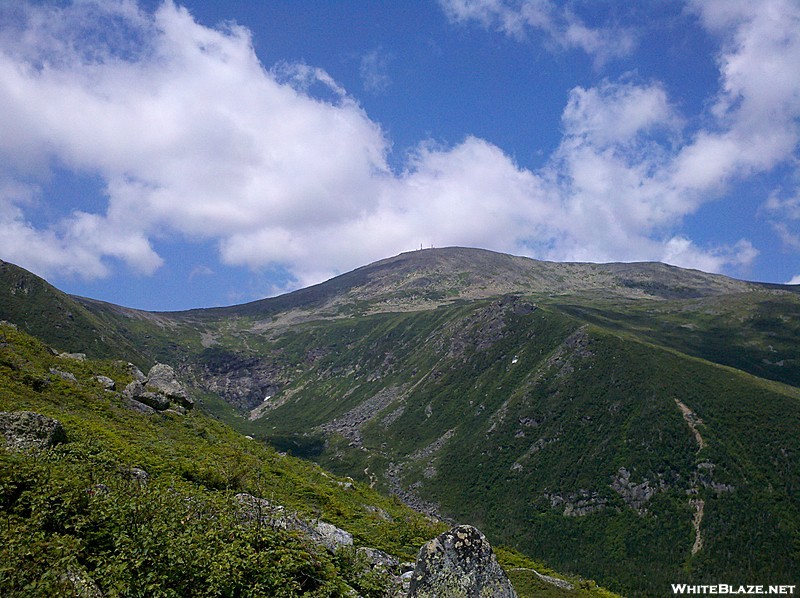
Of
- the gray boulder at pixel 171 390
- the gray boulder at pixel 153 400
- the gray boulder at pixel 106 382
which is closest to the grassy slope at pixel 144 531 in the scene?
the gray boulder at pixel 106 382

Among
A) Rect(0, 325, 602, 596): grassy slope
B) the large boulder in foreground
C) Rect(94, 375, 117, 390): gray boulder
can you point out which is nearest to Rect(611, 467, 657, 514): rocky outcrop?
Rect(0, 325, 602, 596): grassy slope

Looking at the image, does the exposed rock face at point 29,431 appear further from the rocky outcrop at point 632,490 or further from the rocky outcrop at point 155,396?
the rocky outcrop at point 632,490

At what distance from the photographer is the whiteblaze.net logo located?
87.8 meters

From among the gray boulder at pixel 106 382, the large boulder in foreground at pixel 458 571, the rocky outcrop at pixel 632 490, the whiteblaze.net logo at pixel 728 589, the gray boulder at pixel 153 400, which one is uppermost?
the gray boulder at pixel 106 382

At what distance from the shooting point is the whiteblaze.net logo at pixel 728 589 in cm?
8781

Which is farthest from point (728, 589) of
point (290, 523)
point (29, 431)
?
point (29, 431)

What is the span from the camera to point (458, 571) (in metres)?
11.4

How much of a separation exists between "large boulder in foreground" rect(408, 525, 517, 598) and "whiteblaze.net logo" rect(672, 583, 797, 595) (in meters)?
112

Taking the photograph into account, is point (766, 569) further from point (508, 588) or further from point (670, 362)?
point (508, 588)

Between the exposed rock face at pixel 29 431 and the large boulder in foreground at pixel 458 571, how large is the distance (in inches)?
508

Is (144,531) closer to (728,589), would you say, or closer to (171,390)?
(171,390)

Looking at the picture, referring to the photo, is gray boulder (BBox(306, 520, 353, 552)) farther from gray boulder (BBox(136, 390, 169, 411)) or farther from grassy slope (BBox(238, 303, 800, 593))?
grassy slope (BBox(238, 303, 800, 593))

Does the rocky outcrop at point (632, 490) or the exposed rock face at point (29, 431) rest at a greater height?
the exposed rock face at point (29, 431)

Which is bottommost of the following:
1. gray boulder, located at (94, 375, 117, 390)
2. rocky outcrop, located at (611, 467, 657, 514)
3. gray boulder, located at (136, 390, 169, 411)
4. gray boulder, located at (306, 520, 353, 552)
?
rocky outcrop, located at (611, 467, 657, 514)
